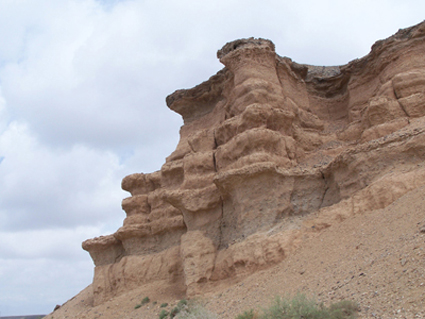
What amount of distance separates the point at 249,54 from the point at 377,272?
37.3ft

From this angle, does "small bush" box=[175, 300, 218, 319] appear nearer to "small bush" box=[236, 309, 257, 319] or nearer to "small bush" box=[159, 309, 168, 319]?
"small bush" box=[159, 309, 168, 319]

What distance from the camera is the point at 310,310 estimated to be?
6.99 meters

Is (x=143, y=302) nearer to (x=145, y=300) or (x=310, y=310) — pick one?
(x=145, y=300)

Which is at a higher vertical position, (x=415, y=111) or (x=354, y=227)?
(x=415, y=111)

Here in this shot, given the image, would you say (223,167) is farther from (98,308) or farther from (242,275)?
(98,308)

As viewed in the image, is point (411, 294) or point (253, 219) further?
point (253, 219)

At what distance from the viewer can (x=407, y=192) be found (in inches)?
400

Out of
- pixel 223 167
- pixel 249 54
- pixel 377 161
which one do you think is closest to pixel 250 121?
pixel 223 167

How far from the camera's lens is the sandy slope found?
6.55 metres

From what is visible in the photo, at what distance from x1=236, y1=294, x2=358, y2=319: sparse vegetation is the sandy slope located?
9.0 inches

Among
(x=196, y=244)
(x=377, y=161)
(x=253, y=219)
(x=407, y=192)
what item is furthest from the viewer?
(x=196, y=244)

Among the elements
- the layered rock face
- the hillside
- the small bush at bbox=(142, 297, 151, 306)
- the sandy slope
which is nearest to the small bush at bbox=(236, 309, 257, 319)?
the sandy slope

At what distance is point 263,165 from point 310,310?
21.6ft

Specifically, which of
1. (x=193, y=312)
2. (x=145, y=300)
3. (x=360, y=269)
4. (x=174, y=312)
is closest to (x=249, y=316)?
(x=360, y=269)
